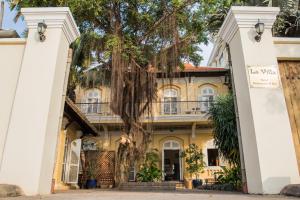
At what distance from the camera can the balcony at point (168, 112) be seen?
16156mm

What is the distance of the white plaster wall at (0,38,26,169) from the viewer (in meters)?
4.32

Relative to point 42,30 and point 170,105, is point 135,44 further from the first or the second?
point 170,105

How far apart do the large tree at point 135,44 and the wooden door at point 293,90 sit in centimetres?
462

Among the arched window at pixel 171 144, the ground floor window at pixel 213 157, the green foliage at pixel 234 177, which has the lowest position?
the green foliage at pixel 234 177

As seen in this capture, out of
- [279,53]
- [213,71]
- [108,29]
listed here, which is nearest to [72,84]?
[108,29]

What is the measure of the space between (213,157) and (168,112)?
3620 millimetres

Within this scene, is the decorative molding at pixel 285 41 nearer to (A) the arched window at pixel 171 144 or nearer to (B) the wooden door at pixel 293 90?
(B) the wooden door at pixel 293 90

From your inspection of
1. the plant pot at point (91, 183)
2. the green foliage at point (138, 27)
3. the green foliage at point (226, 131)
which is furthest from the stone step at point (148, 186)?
the plant pot at point (91, 183)

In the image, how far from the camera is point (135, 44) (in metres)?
10.3

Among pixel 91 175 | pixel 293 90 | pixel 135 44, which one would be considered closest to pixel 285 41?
pixel 293 90

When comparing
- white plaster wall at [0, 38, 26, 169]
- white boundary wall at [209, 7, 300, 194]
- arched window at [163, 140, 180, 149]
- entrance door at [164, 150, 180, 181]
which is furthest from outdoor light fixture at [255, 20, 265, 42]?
entrance door at [164, 150, 180, 181]

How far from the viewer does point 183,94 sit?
1856 centimetres

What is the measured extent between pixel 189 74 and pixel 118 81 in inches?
414

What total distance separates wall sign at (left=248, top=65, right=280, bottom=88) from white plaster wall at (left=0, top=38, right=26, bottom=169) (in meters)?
3.51
